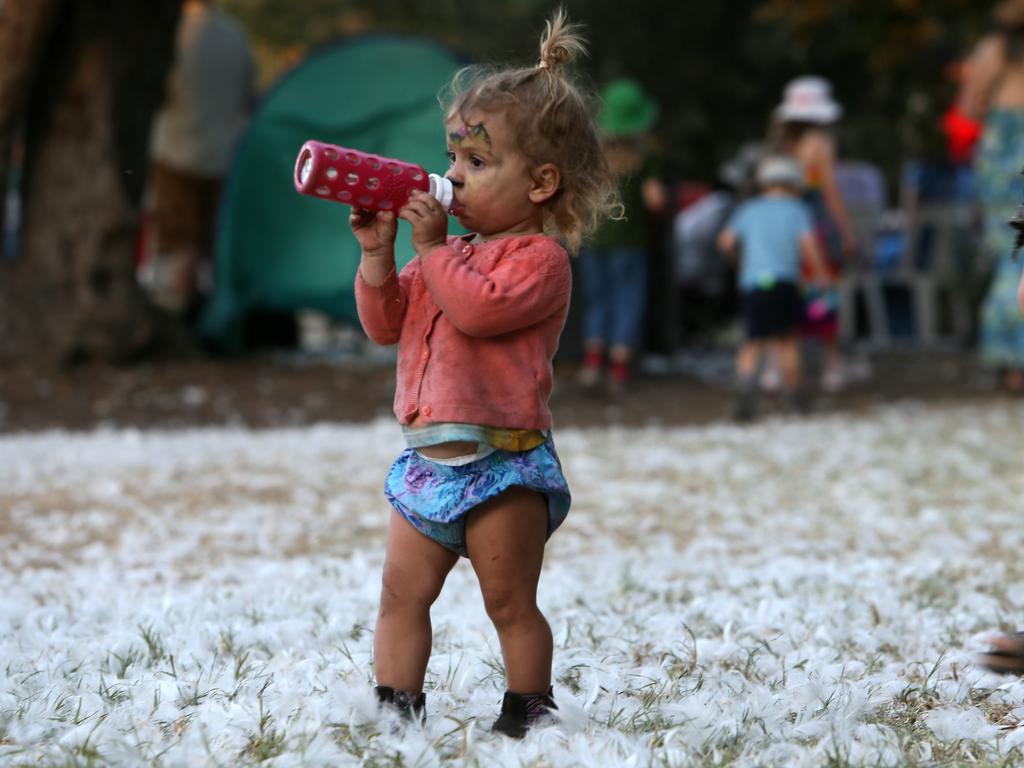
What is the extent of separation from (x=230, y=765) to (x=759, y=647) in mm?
1375

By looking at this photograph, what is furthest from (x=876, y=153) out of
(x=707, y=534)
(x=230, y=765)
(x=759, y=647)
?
(x=230, y=765)

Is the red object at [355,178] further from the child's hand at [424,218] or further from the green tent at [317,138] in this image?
the green tent at [317,138]

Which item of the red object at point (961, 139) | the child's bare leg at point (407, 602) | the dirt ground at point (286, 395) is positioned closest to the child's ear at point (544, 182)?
the child's bare leg at point (407, 602)

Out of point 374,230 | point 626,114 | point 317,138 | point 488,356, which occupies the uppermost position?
point 317,138

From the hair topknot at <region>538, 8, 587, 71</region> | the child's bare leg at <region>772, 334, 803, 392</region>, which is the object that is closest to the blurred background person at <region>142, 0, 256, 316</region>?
the child's bare leg at <region>772, 334, 803, 392</region>

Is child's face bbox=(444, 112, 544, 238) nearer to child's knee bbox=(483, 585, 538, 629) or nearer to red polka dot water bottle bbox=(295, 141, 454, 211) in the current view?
red polka dot water bottle bbox=(295, 141, 454, 211)

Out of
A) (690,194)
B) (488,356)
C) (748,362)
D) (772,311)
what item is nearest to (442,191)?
(488,356)

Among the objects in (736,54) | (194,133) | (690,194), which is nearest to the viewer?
(194,133)

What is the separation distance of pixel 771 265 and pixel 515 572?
6.13 meters

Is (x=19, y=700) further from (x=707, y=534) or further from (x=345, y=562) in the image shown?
(x=707, y=534)

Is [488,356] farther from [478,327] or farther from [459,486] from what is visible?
[459,486]

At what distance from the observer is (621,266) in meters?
9.69

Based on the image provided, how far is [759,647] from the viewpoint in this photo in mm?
3318

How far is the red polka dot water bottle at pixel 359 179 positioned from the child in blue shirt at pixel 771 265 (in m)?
6.00
